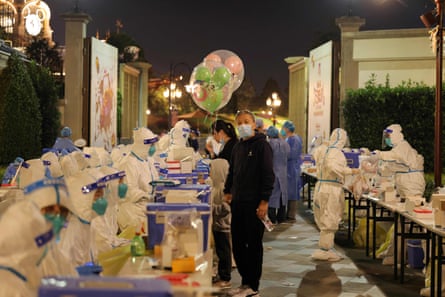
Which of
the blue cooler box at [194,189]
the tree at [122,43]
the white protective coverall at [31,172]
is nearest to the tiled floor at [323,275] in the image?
the blue cooler box at [194,189]

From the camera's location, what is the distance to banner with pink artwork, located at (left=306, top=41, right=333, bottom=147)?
17938 mm

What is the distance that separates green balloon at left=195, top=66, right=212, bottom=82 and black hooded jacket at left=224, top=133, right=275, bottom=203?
390 cm

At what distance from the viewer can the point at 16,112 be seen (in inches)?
651

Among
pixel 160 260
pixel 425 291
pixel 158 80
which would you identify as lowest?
pixel 425 291

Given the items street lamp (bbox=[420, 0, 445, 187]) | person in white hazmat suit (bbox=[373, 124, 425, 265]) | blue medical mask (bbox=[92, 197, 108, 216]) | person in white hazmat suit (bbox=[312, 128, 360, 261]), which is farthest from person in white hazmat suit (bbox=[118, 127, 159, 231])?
street lamp (bbox=[420, 0, 445, 187])

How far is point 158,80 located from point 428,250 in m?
42.7

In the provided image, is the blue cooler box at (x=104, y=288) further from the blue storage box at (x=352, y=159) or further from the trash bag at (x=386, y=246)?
the blue storage box at (x=352, y=159)

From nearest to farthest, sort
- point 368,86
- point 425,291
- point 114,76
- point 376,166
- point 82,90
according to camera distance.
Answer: point 425,291
point 376,166
point 368,86
point 82,90
point 114,76

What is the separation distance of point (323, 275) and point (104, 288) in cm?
641

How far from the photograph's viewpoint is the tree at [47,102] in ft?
59.7

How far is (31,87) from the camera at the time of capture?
1709 centimetres

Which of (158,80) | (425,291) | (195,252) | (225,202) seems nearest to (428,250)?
(425,291)

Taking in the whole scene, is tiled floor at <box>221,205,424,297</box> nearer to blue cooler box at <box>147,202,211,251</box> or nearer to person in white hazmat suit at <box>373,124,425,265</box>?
person in white hazmat suit at <box>373,124,425,265</box>

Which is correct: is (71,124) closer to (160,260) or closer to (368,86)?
(368,86)
